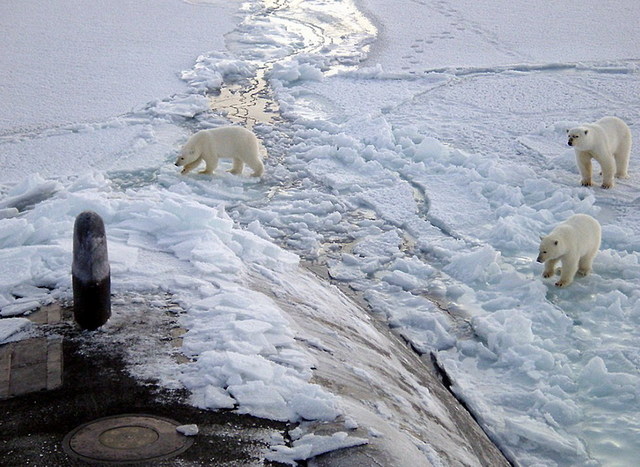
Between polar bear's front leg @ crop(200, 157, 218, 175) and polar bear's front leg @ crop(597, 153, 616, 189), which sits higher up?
polar bear's front leg @ crop(597, 153, 616, 189)

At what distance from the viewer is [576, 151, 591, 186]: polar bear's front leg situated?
775 centimetres

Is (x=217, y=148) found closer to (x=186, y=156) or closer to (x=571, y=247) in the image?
(x=186, y=156)

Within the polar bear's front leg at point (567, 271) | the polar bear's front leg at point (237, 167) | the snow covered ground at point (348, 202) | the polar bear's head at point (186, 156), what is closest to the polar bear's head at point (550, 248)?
the polar bear's front leg at point (567, 271)

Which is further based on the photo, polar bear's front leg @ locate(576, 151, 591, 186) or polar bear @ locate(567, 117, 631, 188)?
polar bear's front leg @ locate(576, 151, 591, 186)

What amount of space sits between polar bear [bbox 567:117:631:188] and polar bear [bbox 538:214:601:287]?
1.73 metres

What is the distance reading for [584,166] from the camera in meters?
7.78

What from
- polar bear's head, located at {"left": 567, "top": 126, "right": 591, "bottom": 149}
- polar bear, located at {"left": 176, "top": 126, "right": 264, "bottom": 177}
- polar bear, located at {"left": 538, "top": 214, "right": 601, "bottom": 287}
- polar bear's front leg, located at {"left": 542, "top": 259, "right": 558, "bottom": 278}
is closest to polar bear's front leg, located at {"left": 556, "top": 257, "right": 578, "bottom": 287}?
polar bear, located at {"left": 538, "top": 214, "right": 601, "bottom": 287}

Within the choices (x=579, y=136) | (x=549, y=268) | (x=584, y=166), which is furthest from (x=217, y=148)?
(x=584, y=166)

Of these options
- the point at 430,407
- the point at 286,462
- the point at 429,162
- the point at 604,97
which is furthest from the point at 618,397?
the point at 604,97

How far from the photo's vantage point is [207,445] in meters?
3.16

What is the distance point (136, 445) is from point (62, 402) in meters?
0.51

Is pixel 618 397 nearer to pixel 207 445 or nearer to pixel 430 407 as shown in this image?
pixel 430 407

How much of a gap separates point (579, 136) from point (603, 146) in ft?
1.04

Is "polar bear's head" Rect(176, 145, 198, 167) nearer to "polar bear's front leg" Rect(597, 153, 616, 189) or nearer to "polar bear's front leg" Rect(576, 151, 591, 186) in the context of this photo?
"polar bear's front leg" Rect(576, 151, 591, 186)
